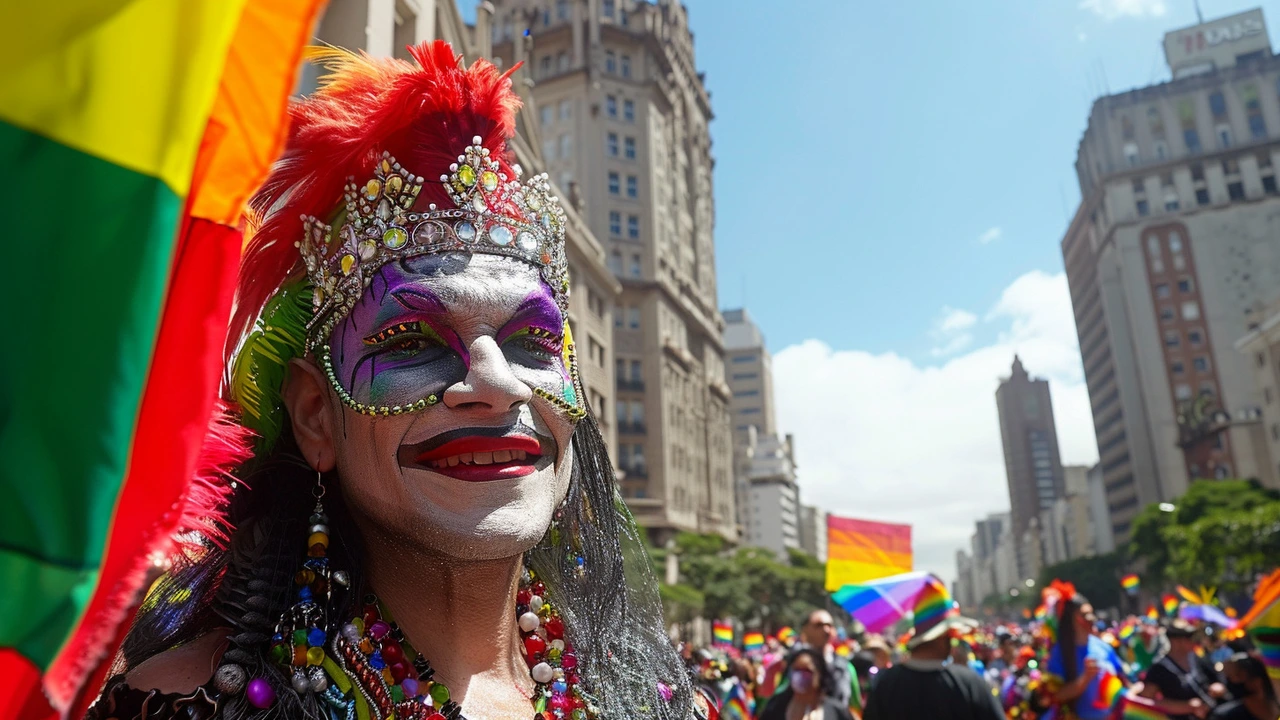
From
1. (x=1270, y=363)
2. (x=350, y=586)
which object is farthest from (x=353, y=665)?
(x=1270, y=363)

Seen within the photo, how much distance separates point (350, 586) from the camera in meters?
1.92

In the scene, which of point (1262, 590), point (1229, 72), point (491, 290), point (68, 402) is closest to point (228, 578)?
point (491, 290)

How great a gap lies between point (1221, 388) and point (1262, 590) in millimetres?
81759

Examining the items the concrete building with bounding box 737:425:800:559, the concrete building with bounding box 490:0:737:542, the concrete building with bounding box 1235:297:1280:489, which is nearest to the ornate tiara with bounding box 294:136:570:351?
the concrete building with bounding box 490:0:737:542

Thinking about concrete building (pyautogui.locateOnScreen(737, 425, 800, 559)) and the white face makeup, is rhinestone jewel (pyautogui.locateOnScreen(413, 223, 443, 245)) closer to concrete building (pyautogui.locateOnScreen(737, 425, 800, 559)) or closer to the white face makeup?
the white face makeup

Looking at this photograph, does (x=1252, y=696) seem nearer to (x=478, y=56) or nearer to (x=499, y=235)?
(x=499, y=235)

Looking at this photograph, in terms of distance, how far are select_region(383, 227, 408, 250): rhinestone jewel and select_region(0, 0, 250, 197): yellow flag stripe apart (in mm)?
1141

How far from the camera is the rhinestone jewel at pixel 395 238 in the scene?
6.36ft

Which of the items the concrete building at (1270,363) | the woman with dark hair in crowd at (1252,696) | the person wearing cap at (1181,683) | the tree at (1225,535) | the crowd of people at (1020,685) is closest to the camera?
the crowd of people at (1020,685)

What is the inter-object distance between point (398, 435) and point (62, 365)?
1.14 m

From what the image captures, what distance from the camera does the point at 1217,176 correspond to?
78.1m

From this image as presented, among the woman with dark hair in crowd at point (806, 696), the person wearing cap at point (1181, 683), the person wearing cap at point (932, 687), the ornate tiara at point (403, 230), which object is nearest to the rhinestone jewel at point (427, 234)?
the ornate tiara at point (403, 230)

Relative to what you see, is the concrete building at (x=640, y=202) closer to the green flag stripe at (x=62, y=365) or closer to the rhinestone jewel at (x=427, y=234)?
the rhinestone jewel at (x=427, y=234)

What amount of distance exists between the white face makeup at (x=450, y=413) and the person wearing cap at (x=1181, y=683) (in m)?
6.99
